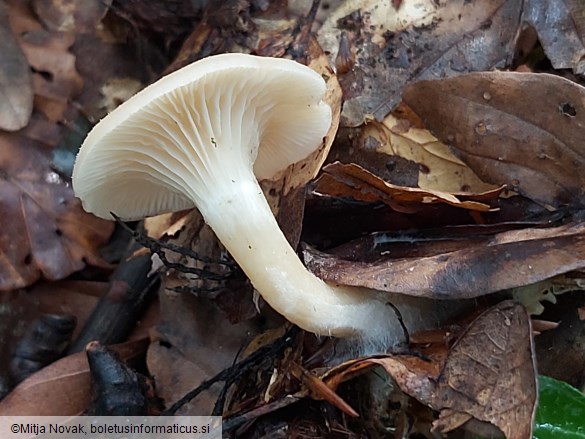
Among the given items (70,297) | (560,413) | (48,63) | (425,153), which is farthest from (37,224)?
(560,413)

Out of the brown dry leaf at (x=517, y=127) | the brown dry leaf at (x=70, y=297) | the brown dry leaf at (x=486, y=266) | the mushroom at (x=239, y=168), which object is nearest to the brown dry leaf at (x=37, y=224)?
the brown dry leaf at (x=70, y=297)

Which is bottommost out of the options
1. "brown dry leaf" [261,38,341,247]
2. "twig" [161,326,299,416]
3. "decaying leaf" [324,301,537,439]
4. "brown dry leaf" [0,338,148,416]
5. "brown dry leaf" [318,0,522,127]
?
"brown dry leaf" [0,338,148,416]

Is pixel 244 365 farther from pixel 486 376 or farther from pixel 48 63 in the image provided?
pixel 48 63

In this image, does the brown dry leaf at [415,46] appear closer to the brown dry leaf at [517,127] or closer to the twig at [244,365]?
the brown dry leaf at [517,127]

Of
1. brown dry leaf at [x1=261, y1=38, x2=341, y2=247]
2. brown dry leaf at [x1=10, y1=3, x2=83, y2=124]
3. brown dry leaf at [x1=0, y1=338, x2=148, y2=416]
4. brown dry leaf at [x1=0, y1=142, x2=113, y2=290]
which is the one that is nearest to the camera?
brown dry leaf at [x1=261, y1=38, x2=341, y2=247]

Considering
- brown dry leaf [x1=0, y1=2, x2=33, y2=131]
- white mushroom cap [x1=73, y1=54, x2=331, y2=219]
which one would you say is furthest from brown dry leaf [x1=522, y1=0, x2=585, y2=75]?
brown dry leaf [x1=0, y1=2, x2=33, y2=131]

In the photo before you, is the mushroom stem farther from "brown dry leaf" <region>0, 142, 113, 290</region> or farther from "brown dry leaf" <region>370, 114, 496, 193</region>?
"brown dry leaf" <region>0, 142, 113, 290</region>

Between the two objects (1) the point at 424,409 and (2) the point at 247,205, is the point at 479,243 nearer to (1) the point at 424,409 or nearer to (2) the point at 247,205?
(1) the point at 424,409
